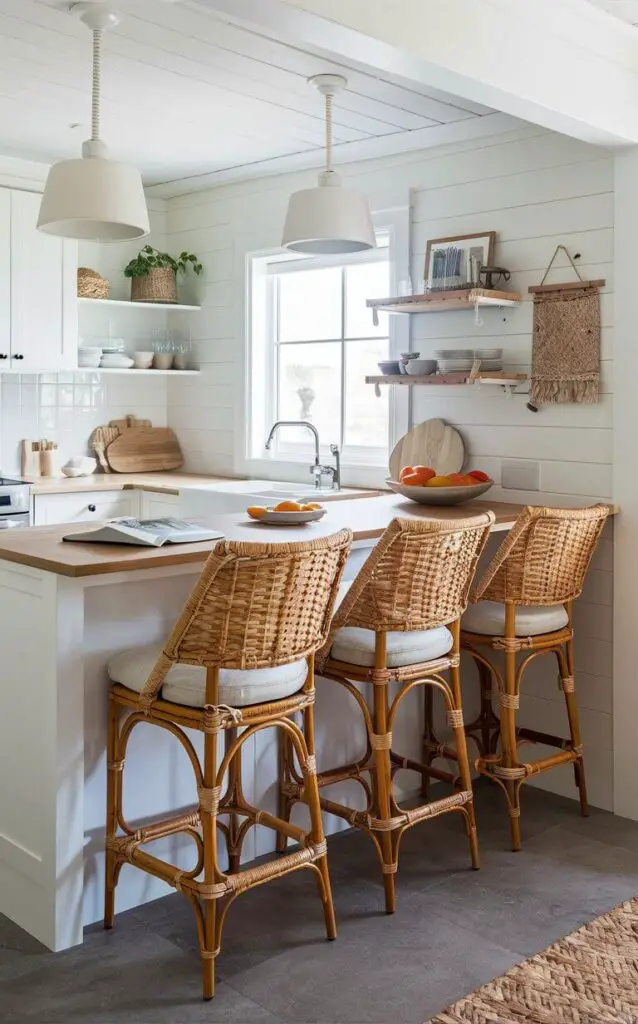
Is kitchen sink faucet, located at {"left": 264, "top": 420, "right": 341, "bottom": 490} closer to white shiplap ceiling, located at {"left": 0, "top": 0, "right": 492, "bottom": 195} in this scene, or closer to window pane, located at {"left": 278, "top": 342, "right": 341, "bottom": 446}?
window pane, located at {"left": 278, "top": 342, "right": 341, "bottom": 446}

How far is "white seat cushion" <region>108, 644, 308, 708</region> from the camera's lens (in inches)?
94.9

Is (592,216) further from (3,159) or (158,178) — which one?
(3,159)

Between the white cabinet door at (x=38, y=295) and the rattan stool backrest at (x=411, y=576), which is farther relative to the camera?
the white cabinet door at (x=38, y=295)

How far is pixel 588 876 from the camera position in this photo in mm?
3062

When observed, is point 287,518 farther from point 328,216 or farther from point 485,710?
point 485,710

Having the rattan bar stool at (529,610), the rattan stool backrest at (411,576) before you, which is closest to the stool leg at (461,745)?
the rattan stool backrest at (411,576)

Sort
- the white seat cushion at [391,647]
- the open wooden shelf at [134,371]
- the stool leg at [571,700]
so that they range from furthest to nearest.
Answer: the open wooden shelf at [134,371], the stool leg at [571,700], the white seat cushion at [391,647]

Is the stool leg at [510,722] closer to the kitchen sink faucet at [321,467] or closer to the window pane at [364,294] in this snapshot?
the kitchen sink faucet at [321,467]

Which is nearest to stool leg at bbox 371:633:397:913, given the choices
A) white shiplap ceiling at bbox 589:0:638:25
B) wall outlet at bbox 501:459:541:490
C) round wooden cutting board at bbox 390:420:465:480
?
wall outlet at bbox 501:459:541:490

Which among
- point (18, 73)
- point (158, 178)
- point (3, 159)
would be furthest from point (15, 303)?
point (18, 73)

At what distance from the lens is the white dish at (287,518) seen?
3078 millimetres

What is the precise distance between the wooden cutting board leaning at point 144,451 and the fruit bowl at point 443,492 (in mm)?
2097

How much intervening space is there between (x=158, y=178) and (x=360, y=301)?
1.26 metres

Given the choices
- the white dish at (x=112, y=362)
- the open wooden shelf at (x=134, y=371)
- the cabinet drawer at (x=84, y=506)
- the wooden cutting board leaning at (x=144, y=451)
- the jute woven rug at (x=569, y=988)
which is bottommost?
the jute woven rug at (x=569, y=988)
